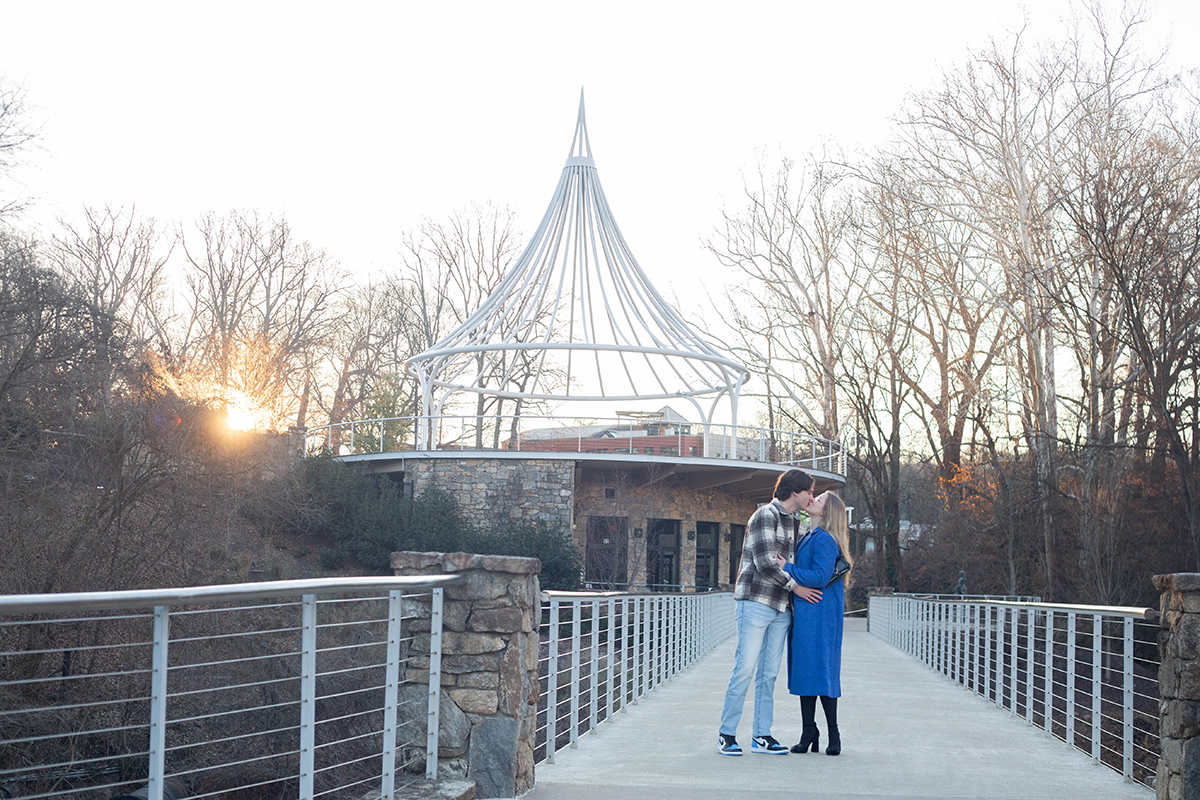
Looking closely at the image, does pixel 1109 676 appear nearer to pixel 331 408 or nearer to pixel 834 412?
pixel 834 412

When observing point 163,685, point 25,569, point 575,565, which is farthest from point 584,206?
point 163,685

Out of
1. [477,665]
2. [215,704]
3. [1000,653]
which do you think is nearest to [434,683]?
[477,665]

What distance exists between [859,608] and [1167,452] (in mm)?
16085

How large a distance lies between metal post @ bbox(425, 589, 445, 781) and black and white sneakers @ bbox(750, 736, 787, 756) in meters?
2.37

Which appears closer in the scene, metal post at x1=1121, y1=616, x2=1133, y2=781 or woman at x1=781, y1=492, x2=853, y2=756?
metal post at x1=1121, y1=616, x2=1133, y2=781

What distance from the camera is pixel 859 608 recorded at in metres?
34.6

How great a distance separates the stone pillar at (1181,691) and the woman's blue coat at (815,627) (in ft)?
6.03

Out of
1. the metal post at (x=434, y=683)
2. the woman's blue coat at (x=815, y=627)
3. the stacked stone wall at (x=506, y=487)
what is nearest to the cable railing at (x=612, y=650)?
the metal post at (x=434, y=683)

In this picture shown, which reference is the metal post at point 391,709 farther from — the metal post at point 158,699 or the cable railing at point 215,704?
the metal post at point 158,699

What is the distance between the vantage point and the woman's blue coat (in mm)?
6473

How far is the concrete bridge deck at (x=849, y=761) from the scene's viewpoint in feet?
18.0

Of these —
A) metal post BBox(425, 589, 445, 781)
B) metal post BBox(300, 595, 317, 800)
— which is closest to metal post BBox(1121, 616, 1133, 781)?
metal post BBox(425, 589, 445, 781)

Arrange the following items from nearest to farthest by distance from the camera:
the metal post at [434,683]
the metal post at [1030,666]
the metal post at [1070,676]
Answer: the metal post at [434,683] < the metal post at [1070,676] < the metal post at [1030,666]

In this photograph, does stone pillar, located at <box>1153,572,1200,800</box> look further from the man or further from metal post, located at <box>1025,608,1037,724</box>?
metal post, located at <box>1025,608,1037,724</box>
